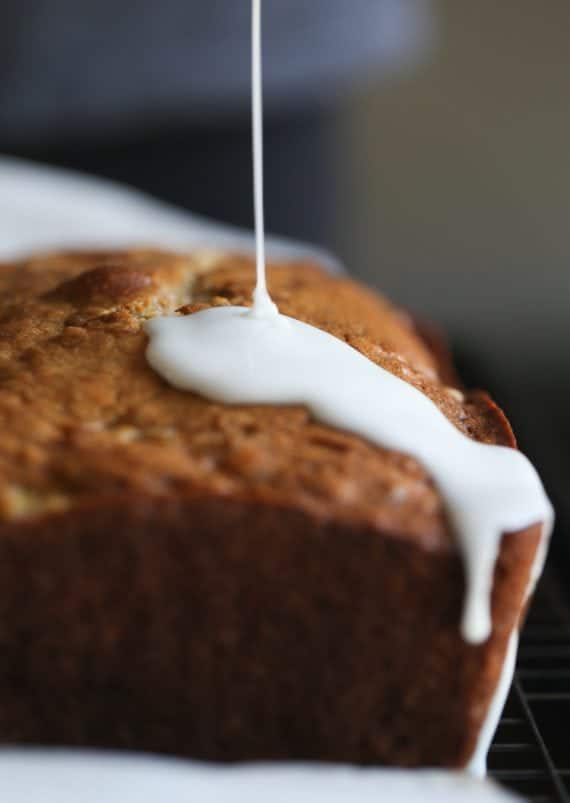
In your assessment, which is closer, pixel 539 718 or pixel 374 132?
pixel 539 718

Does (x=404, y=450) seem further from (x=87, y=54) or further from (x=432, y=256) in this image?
(x=432, y=256)

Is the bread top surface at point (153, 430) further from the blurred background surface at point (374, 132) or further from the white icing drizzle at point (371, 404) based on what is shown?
the blurred background surface at point (374, 132)

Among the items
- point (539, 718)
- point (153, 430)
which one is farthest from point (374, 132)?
point (153, 430)

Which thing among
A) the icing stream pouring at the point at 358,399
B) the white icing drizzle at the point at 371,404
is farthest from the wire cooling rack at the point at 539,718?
the icing stream pouring at the point at 358,399

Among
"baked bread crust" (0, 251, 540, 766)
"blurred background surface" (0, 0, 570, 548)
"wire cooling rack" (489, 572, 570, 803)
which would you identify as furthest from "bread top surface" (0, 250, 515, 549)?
"blurred background surface" (0, 0, 570, 548)

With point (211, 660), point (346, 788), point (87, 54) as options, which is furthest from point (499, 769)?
point (87, 54)

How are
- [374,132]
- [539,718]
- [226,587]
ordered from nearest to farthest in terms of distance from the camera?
[226,587]
[539,718]
[374,132]

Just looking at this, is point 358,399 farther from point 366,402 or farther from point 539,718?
point 539,718
